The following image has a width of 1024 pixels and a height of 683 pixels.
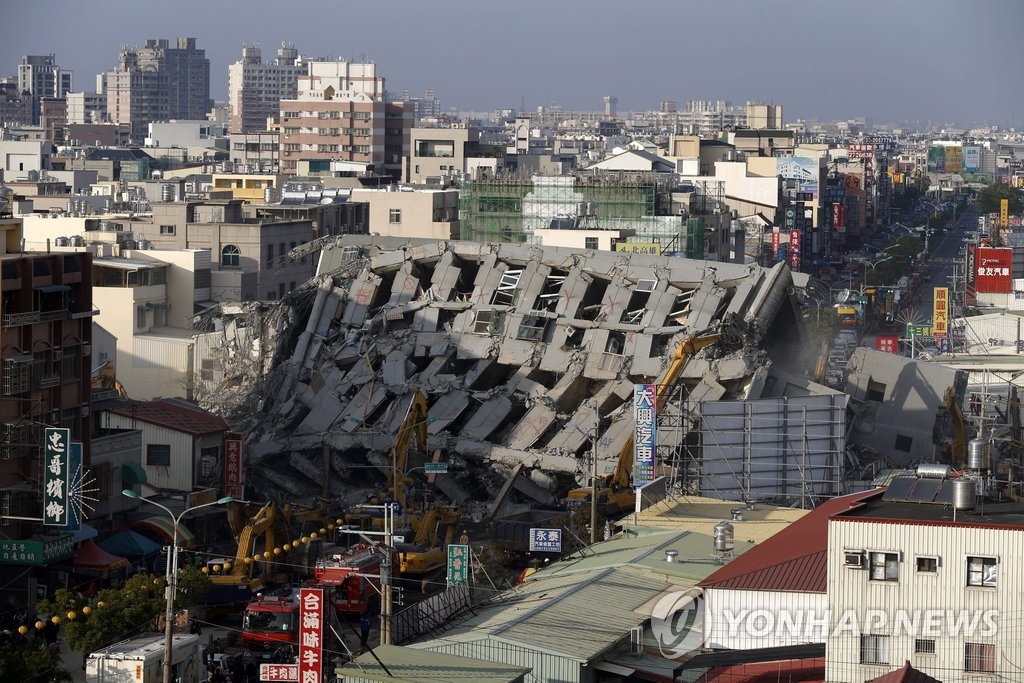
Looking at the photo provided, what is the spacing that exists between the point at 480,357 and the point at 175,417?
11.3 m

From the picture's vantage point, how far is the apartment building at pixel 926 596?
92.7 feet

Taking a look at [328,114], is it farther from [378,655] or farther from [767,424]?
[378,655]

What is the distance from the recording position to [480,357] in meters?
62.1

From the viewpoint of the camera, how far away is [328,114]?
168 m

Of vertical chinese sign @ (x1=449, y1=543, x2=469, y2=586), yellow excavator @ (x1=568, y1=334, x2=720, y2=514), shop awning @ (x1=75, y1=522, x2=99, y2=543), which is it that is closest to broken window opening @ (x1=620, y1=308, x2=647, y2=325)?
yellow excavator @ (x1=568, y1=334, x2=720, y2=514)

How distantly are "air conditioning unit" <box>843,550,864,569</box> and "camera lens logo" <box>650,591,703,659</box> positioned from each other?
16.3 feet

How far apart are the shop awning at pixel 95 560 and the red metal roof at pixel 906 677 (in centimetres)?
2202

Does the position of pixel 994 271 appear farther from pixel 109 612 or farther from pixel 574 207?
pixel 109 612

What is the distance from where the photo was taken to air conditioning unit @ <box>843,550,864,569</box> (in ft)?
94.6

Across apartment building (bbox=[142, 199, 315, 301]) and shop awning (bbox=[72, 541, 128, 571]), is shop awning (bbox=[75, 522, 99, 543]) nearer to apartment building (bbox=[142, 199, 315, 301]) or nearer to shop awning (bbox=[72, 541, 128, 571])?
shop awning (bbox=[72, 541, 128, 571])

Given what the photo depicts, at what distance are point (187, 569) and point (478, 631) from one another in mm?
10329

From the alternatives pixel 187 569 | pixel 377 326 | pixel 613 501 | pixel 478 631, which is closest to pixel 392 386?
pixel 377 326

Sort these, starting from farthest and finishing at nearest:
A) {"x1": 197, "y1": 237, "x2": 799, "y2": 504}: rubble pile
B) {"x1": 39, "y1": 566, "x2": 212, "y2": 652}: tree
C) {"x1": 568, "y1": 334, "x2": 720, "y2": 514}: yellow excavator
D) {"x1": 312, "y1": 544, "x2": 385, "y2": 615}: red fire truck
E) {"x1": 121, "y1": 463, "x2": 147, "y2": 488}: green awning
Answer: {"x1": 197, "y1": 237, "x2": 799, "y2": 504}: rubble pile
{"x1": 568, "y1": 334, "x2": 720, "y2": 514}: yellow excavator
{"x1": 121, "y1": 463, "x2": 147, "y2": 488}: green awning
{"x1": 312, "y1": 544, "x2": 385, "y2": 615}: red fire truck
{"x1": 39, "y1": 566, "x2": 212, "y2": 652}: tree

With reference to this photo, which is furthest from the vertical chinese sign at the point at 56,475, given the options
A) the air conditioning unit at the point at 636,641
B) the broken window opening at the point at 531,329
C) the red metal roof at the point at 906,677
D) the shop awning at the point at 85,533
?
the broken window opening at the point at 531,329
